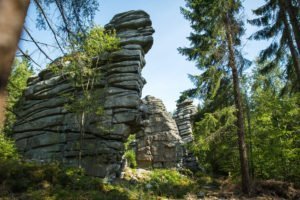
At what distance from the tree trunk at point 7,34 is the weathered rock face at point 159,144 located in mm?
26152

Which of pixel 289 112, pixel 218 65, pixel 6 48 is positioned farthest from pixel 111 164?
pixel 6 48

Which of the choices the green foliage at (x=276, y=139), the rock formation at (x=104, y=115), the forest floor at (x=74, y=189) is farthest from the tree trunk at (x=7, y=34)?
the rock formation at (x=104, y=115)

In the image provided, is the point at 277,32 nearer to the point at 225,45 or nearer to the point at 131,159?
the point at 225,45

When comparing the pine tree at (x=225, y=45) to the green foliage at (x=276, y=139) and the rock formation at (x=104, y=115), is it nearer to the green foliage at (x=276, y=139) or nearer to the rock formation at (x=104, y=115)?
the green foliage at (x=276, y=139)

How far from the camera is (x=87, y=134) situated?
65.7ft

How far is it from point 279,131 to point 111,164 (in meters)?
Answer: 9.84

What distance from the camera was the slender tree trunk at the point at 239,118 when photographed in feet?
42.6

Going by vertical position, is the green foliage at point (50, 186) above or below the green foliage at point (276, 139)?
below

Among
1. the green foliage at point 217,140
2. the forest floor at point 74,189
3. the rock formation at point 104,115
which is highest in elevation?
the rock formation at point 104,115

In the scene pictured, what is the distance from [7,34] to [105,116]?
60.4 feet

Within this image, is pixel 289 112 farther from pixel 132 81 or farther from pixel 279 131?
pixel 132 81

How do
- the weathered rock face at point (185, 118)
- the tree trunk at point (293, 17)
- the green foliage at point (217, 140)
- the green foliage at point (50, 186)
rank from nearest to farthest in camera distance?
the green foliage at point (50, 186) → the tree trunk at point (293, 17) → the green foliage at point (217, 140) → the weathered rock face at point (185, 118)

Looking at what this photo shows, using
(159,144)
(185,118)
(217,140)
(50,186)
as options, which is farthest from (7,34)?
(185,118)

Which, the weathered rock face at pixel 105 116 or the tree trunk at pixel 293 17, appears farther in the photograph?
the weathered rock face at pixel 105 116
